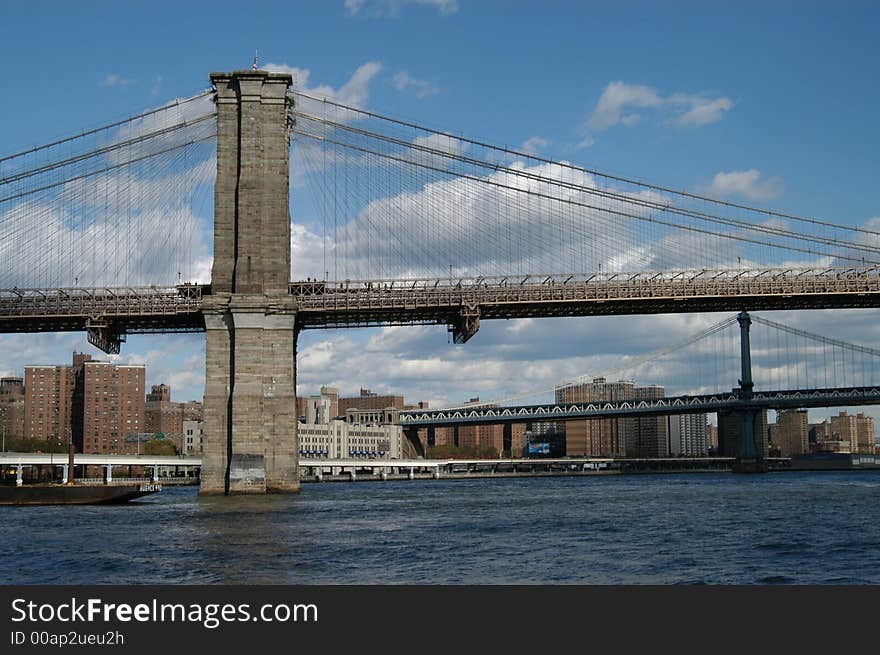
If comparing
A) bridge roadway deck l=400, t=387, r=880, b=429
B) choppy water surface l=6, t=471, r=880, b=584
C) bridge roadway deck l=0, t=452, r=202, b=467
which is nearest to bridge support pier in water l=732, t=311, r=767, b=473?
bridge roadway deck l=400, t=387, r=880, b=429

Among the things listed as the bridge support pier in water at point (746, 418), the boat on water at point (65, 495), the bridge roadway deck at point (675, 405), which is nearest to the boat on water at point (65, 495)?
the boat on water at point (65, 495)

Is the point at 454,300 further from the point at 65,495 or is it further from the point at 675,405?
the point at 675,405

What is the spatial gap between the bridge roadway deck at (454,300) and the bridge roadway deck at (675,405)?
72.0 m

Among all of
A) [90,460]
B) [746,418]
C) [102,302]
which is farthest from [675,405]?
[102,302]

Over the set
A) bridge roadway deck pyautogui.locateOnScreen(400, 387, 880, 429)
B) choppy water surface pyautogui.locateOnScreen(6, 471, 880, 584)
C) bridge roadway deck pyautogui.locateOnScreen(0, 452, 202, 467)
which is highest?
bridge roadway deck pyautogui.locateOnScreen(400, 387, 880, 429)

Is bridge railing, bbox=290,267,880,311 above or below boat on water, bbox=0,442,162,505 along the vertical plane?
above

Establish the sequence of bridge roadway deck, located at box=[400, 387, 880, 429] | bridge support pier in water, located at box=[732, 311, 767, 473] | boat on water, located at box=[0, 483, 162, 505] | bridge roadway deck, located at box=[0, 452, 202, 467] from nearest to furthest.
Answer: boat on water, located at box=[0, 483, 162, 505], bridge roadway deck, located at box=[0, 452, 202, 467], bridge roadway deck, located at box=[400, 387, 880, 429], bridge support pier in water, located at box=[732, 311, 767, 473]

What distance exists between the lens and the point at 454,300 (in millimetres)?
67062

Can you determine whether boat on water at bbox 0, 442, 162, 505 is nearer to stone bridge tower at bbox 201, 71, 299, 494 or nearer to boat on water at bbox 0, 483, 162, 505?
boat on water at bbox 0, 483, 162, 505

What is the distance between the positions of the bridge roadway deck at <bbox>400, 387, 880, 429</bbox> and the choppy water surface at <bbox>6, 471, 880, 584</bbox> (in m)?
84.9

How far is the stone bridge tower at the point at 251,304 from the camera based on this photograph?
6100 cm

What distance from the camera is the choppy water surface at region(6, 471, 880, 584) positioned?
29.1m

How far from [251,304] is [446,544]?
27817 mm
